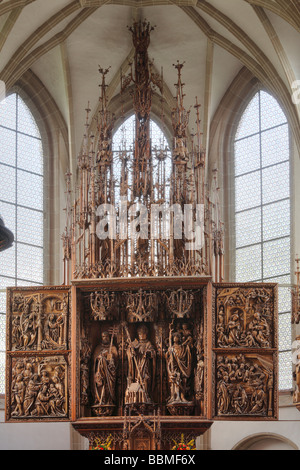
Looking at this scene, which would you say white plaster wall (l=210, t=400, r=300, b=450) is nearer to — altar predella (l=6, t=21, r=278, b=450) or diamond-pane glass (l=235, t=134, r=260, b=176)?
altar predella (l=6, t=21, r=278, b=450)

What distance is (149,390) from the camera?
18.2 meters

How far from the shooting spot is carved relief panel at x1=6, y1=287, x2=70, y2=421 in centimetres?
1775

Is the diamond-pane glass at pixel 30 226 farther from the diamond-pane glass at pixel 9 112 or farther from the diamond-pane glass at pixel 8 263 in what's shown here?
the diamond-pane glass at pixel 9 112

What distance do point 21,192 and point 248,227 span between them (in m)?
4.75

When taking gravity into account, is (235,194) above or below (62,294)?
above

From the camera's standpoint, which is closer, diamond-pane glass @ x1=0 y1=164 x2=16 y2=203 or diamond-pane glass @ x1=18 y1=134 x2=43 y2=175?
diamond-pane glass @ x1=0 y1=164 x2=16 y2=203

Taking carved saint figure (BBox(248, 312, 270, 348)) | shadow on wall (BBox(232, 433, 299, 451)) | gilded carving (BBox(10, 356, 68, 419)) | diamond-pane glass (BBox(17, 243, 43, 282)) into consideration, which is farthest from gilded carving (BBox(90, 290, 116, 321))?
shadow on wall (BBox(232, 433, 299, 451))

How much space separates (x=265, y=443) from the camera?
20609 millimetres

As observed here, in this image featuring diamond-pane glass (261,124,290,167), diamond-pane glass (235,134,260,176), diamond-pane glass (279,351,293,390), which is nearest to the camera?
diamond-pane glass (279,351,293,390)

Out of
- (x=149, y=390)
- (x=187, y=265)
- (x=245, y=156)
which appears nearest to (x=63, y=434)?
(x=149, y=390)

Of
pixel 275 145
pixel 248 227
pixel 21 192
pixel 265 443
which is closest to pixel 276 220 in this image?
pixel 248 227

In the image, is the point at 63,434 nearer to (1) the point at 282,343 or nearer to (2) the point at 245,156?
(1) the point at 282,343
